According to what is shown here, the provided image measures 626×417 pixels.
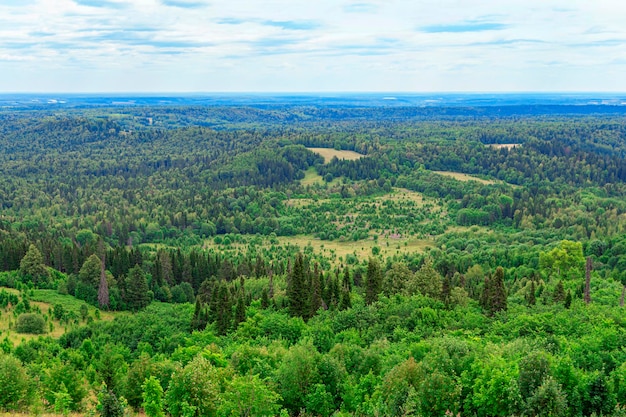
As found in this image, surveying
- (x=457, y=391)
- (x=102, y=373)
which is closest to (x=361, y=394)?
(x=457, y=391)

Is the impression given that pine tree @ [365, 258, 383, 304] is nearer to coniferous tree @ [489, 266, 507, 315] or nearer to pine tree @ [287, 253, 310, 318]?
pine tree @ [287, 253, 310, 318]

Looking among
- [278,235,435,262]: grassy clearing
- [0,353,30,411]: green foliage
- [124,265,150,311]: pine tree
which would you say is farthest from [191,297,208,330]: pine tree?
[278,235,435,262]: grassy clearing

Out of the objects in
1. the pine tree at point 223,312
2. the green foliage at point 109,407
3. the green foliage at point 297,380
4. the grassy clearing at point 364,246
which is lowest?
the grassy clearing at point 364,246

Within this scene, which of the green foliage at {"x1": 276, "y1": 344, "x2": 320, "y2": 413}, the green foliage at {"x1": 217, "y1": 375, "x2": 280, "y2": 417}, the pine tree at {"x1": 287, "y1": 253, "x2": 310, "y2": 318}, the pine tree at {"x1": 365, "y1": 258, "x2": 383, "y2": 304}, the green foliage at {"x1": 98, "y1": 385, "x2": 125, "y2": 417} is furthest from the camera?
the pine tree at {"x1": 365, "y1": 258, "x2": 383, "y2": 304}

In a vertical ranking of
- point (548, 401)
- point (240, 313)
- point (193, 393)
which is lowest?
point (240, 313)

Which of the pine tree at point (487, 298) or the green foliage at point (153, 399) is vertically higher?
the green foliage at point (153, 399)

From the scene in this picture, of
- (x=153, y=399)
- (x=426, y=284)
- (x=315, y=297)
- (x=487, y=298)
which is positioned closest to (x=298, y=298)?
(x=315, y=297)

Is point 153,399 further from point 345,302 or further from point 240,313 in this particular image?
point 345,302

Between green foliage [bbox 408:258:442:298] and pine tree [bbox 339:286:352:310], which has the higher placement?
green foliage [bbox 408:258:442:298]

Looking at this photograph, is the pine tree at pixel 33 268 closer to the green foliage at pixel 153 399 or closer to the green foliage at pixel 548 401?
the green foliage at pixel 153 399

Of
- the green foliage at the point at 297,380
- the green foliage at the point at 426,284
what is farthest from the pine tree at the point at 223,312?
the green foliage at the point at 297,380

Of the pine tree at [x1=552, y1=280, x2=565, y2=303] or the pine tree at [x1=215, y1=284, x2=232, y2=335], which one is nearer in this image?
the pine tree at [x1=552, y1=280, x2=565, y2=303]
